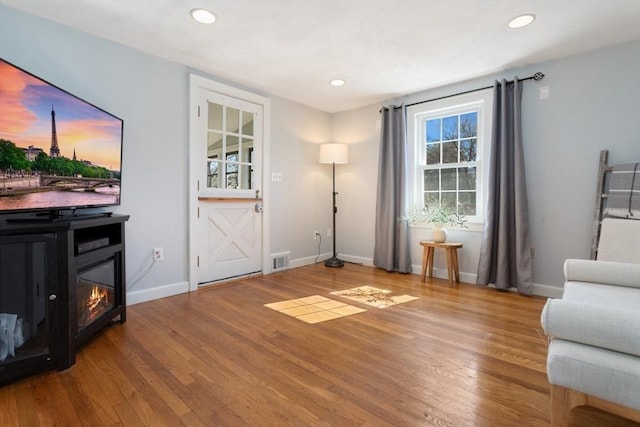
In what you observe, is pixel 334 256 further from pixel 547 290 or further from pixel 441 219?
pixel 547 290

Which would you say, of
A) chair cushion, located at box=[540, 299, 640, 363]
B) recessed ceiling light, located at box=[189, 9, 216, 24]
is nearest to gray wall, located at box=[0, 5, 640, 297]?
recessed ceiling light, located at box=[189, 9, 216, 24]

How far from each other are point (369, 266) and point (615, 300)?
3.10 meters

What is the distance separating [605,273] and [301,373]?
1880 mm

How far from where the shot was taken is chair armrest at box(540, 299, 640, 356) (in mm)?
1019

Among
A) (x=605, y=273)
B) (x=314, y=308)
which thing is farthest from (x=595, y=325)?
(x=314, y=308)

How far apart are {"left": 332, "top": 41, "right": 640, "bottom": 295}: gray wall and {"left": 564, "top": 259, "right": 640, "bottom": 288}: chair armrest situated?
1335 mm

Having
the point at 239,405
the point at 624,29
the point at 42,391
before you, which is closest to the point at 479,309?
the point at 239,405

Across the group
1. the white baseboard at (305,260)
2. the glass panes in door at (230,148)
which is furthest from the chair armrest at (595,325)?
the white baseboard at (305,260)

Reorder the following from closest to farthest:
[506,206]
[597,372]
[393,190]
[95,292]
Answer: [597,372], [95,292], [506,206], [393,190]

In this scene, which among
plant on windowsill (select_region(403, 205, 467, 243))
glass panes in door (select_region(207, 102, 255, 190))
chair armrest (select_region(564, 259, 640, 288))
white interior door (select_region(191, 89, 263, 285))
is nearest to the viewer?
chair armrest (select_region(564, 259, 640, 288))

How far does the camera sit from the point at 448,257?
356cm

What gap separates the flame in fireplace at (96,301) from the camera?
2.08 metres

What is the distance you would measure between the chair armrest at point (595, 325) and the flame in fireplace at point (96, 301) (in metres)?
2.56

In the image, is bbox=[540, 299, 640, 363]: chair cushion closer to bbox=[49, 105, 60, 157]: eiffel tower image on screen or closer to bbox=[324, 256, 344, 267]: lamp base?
bbox=[49, 105, 60, 157]: eiffel tower image on screen
